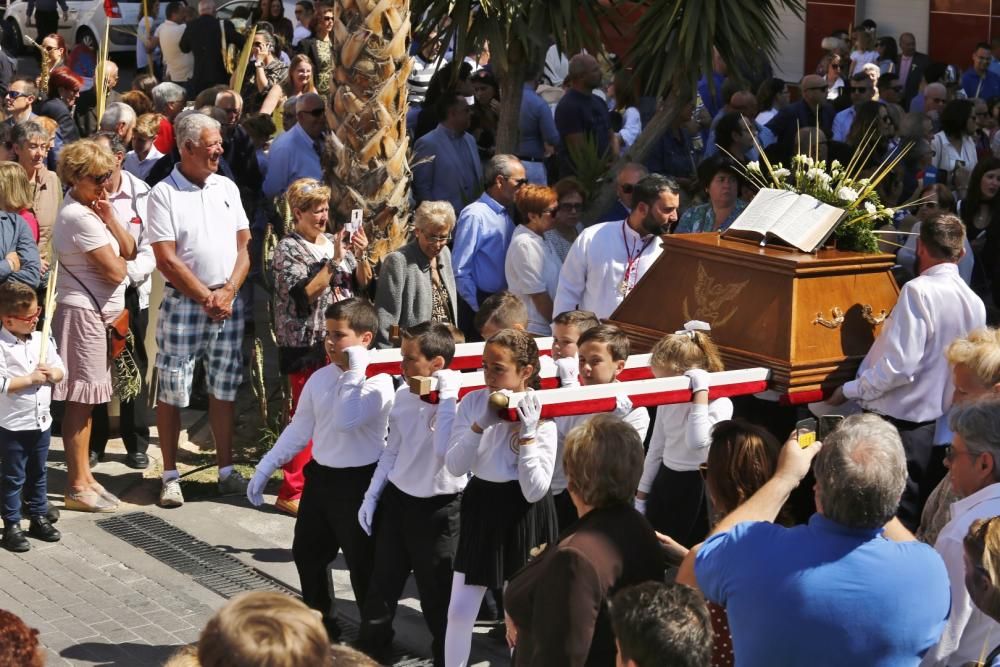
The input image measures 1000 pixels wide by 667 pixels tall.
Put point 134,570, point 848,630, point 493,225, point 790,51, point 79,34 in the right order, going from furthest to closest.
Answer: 1. point 790,51
2. point 79,34
3. point 493,225
4. point 134,570
5. point 848,630

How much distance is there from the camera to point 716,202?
8422 mm

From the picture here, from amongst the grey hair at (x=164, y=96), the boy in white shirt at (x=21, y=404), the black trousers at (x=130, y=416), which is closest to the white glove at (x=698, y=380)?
the boy in white shirt at (x=21, y=404)

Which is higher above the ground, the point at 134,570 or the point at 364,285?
the point at 364,285

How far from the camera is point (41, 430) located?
7.29 metres

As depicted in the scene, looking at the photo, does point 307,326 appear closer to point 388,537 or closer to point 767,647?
point 388,537

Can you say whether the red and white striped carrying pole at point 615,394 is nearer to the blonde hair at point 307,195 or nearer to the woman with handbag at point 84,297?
the blonde hair at point 307,195

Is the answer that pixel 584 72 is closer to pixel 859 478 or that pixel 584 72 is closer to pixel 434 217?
pixel 434 217

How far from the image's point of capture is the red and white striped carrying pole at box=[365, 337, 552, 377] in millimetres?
6379

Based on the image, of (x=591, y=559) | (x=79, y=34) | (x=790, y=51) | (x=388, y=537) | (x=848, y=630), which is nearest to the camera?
(x=848, y=630)

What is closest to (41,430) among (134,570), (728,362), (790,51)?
(134,570)

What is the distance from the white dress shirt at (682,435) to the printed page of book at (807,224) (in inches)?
33.9

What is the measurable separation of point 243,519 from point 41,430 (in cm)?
126

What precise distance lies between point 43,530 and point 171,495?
0.79 m

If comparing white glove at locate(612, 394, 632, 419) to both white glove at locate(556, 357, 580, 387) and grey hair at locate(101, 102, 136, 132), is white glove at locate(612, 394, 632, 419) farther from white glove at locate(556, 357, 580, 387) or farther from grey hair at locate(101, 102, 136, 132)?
grey hair at locate(101, 102, 136, 132)
